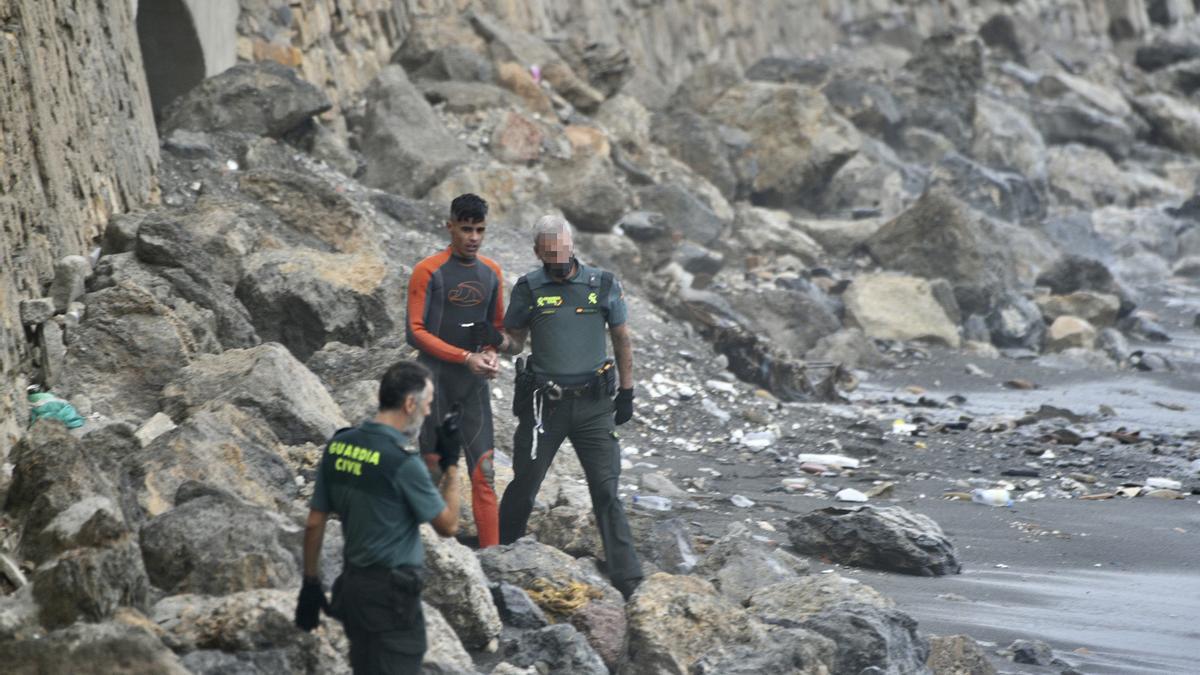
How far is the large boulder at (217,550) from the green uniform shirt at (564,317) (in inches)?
53.0

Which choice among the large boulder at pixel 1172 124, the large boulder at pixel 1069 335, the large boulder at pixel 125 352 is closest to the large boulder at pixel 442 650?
the large boulder at pixel 125 352

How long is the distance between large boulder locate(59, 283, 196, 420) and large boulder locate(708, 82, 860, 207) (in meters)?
11.6

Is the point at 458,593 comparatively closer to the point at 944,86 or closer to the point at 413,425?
the point at 413,425

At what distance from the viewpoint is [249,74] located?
39.5 feet

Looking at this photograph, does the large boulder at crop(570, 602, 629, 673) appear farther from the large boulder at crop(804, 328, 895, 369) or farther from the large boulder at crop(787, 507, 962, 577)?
the large boulder at crop(804, 328, 895, 369)

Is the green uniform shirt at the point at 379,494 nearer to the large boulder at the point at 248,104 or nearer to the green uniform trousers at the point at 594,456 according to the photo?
the green uniform trousers at the point at 594,456

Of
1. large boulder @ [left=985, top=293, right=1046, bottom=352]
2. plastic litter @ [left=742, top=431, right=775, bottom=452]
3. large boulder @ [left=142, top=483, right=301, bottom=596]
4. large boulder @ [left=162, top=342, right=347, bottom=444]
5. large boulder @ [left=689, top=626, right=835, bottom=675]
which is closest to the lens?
large boulder @ [left=142, top=483, right=301, bottom=596]

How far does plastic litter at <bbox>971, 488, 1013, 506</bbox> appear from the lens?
A: 8391 mm

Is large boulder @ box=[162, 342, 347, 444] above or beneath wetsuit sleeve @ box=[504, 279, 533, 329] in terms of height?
beneath

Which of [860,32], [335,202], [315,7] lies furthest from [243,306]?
[860,32]

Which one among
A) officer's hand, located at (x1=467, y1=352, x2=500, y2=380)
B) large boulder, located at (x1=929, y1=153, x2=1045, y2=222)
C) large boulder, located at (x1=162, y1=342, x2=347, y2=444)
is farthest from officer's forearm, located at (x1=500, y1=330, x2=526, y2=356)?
large boulder, located at (x1=929, y1=153, x2=1045, y2=222)

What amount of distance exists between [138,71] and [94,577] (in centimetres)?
690

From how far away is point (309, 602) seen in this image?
13.3ft

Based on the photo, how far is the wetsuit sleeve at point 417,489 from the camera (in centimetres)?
391
